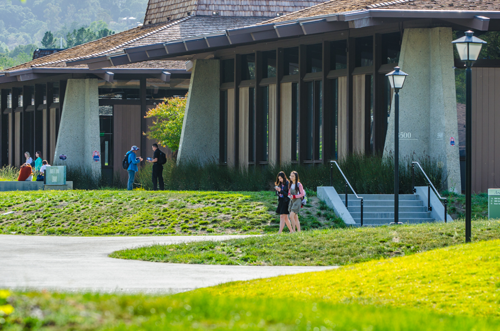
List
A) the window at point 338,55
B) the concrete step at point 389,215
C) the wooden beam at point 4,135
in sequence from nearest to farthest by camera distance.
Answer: the concrete step at point 389,215, the window at point 338,55, the wooden beam at point 4,135

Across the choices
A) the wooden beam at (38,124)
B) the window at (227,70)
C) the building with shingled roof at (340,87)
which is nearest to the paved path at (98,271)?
the building with shingled roof at (340,87)

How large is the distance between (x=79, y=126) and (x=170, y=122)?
4760mm

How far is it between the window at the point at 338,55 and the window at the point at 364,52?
81cm

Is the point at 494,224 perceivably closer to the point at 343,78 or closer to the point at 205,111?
the point at 343,78

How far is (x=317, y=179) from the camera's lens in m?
24.0

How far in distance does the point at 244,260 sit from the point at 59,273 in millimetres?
3568

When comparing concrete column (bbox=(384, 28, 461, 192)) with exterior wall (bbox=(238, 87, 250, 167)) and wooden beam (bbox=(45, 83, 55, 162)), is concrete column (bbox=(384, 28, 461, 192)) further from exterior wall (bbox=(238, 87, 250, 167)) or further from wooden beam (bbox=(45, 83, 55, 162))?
wooden beam (bbox=(45, 83, 55, 162))

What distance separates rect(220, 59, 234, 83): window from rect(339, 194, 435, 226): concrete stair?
10.8m

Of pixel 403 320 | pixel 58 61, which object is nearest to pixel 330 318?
pixel 403 320

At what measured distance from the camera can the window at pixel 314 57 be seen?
88.0ft

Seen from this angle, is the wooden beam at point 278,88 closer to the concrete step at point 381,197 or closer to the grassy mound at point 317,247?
the concrete step at point 381,197

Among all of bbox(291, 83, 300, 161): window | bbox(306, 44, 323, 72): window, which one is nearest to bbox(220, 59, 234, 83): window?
bbox(306, 44, 323, 72): window

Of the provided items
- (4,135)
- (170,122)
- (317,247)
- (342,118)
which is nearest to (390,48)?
(342,118)

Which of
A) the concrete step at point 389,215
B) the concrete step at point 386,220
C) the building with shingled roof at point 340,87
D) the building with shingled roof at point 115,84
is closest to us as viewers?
the concrete step at point 386,220
